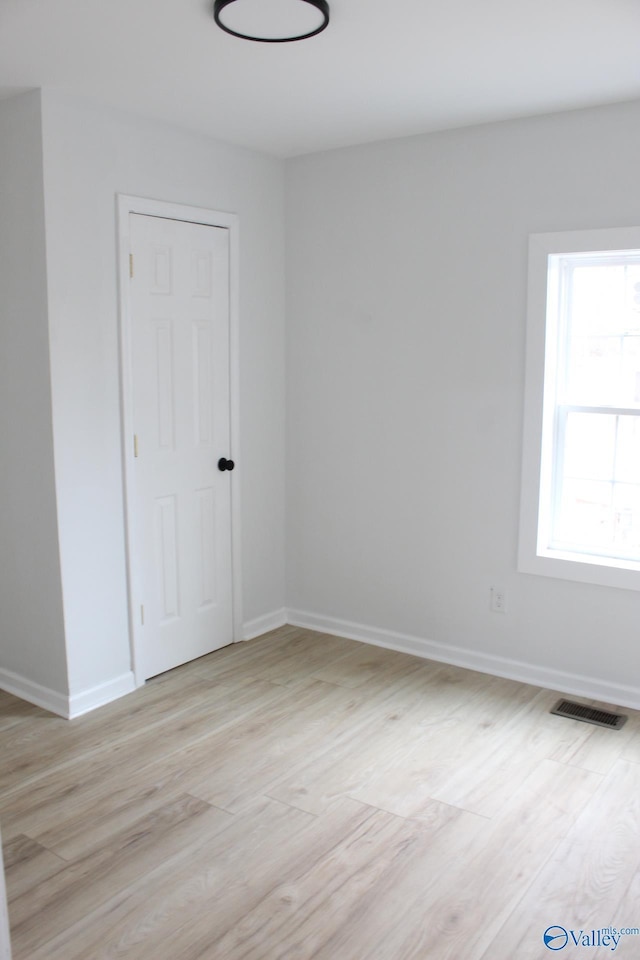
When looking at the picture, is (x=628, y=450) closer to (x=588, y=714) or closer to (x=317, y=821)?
(x=588, y=714)

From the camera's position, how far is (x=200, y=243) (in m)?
3.81

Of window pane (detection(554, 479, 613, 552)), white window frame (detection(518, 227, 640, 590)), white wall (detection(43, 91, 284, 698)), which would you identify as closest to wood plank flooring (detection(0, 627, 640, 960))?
white wall (detection(43, 91, 284, 698))

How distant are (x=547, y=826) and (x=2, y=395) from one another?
2632 millimetres

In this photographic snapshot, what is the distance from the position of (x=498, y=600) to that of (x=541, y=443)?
0.76m

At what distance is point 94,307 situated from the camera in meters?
3.36

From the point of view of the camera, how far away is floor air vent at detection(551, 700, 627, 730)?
11.0 feet

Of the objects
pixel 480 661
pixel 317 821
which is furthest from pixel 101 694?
pixel 480 661

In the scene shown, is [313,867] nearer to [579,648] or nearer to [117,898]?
[117,898]

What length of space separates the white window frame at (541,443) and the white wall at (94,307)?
1451mm

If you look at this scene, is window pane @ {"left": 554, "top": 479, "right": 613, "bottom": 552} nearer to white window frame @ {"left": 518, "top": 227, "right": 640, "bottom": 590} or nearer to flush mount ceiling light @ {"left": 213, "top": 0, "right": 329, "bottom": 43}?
white window frame @ {"left": 518, "top": 227, "right": 640, "bottom": 590}

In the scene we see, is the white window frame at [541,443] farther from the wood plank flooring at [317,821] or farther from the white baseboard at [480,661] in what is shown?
the wood plank flooring at [317,821]

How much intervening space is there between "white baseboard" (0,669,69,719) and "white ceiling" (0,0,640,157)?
7.79 feet

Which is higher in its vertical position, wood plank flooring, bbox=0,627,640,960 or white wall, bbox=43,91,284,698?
white wall, bbox=43,91,284,698

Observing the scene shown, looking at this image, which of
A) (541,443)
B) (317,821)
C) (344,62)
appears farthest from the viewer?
(541,443)
